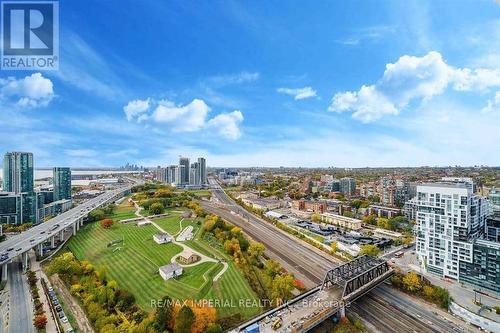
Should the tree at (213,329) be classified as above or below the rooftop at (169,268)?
below

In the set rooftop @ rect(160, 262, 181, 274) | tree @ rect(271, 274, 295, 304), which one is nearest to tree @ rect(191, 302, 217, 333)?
tree @ rect(271, 274, 295, 304)

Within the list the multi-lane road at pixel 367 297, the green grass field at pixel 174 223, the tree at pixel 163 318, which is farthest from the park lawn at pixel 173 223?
the tree at pixel 163 318

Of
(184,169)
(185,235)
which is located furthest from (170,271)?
(184,169)

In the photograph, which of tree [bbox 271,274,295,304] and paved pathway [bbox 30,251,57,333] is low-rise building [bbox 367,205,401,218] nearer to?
tree [bbox 271,274,295,304]

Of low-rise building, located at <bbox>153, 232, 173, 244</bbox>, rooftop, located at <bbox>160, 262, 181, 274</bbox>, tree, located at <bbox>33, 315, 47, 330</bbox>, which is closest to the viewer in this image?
tree, located at <bbox>33, 315, 47, 330</bbox>

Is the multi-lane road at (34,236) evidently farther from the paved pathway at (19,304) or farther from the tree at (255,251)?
the tree at (255,251)

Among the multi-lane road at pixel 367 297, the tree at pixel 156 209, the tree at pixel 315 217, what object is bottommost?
the multi-lane road at pixel 367 297

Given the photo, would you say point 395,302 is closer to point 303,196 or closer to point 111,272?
point 111,272
